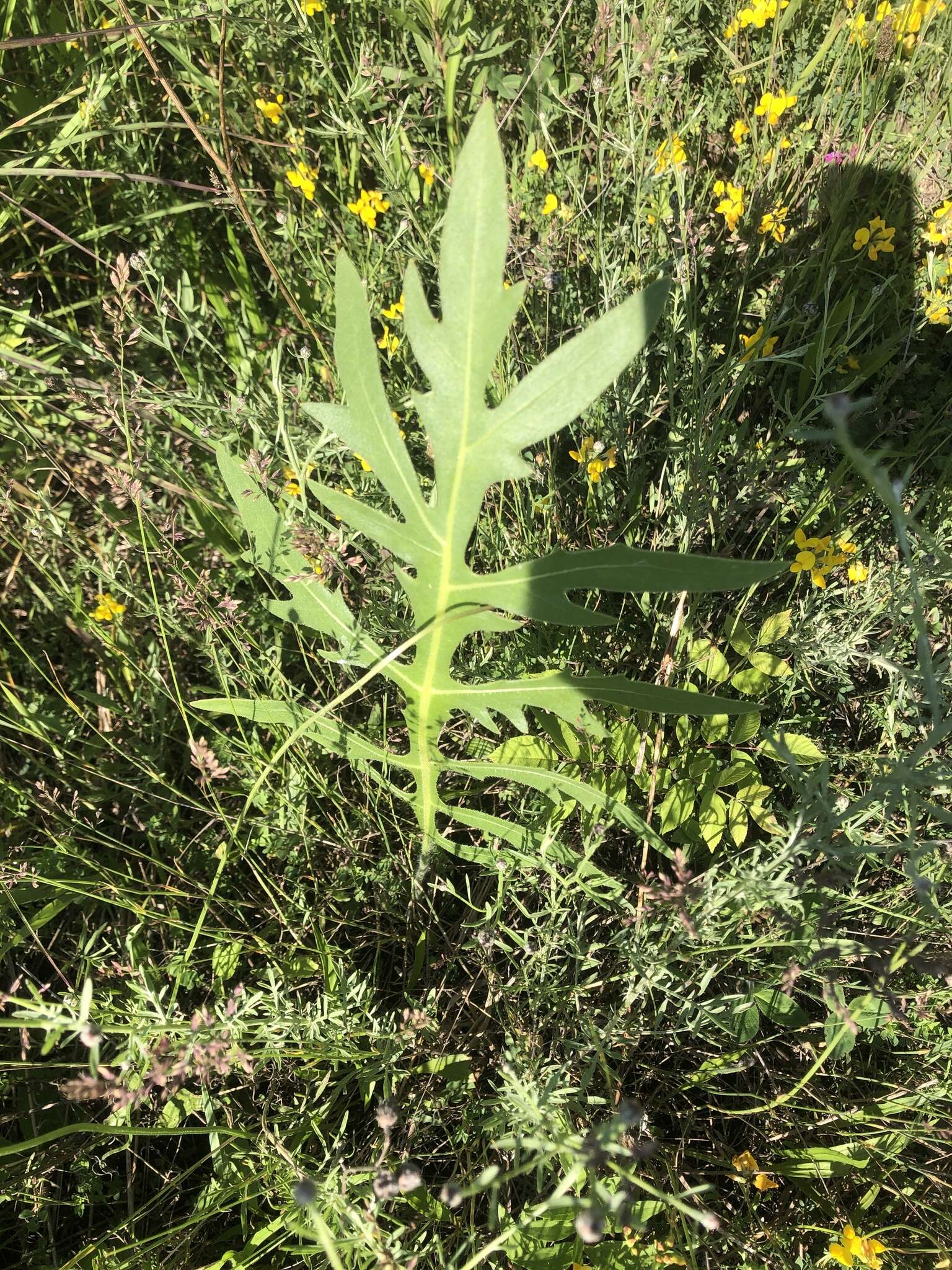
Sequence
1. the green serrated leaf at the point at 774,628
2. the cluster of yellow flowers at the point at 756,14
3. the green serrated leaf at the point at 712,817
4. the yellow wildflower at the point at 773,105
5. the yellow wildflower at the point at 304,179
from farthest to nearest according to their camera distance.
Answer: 1. the cluster of yellow flowers at the point at 756,14
2. the yellow wildflower at the point at 773,105
3. the yellow wildflower at the point at 304,179
4. the green serrated leaf at the point at 774,628
5. the green serrated leaf at the point at 712,817

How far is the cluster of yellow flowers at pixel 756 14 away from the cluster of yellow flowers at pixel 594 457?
4.73ft

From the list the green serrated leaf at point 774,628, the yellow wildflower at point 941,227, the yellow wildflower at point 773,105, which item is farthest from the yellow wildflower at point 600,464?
the yellow wildflower at point 773,105

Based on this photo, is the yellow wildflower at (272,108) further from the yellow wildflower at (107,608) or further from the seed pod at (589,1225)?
the seed pod at (589,1225)

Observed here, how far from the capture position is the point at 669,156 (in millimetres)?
1981

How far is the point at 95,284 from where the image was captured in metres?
2.53

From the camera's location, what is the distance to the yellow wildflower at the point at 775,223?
2055 mm

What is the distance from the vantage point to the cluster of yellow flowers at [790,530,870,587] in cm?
171

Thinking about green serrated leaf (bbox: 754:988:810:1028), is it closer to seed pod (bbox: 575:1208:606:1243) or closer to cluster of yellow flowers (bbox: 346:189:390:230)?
seed pod (bbox: 575:1208:606:1243)

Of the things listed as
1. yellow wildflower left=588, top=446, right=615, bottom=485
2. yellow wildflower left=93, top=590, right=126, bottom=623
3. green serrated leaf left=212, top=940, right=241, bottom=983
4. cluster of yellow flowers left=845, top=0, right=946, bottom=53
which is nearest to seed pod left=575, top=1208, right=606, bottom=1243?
green serrated leaf left=212, top=940, right=241, bottom=983

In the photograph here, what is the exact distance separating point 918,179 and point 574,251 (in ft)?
3.24

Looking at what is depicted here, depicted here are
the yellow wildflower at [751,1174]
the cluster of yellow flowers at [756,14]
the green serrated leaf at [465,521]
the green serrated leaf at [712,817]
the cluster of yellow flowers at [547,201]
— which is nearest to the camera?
the green serrated leaf at [465,521]

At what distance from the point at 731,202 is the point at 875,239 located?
39cm

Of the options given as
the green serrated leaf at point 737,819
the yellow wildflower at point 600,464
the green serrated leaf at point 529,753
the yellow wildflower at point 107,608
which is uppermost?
the yellow wildflower at point 600,464

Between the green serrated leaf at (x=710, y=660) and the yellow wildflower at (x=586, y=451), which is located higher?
the yellow wildflower at (x=586, y=451)
